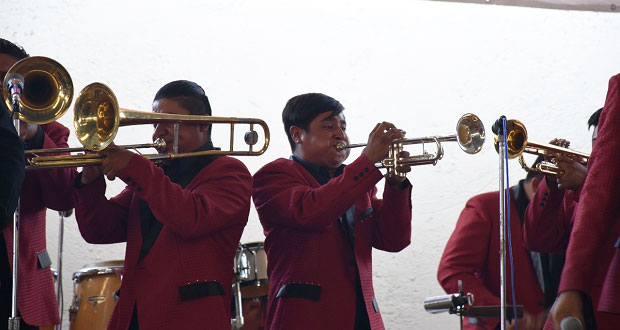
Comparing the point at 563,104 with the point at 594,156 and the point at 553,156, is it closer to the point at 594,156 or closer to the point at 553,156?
the point at 553,156

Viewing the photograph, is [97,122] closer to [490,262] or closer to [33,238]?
[33,238]

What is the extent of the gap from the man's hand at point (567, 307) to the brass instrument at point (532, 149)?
155 centimetres

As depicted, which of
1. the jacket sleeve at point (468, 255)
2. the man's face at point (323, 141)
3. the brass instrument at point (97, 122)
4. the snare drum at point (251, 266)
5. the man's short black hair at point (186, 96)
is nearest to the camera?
the brass instrument at point (97, 122)

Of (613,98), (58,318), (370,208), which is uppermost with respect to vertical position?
(613,98)

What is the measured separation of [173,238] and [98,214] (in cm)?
32

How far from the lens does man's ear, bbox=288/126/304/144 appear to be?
3930 mm

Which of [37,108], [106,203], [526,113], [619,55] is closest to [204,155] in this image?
[106,203]

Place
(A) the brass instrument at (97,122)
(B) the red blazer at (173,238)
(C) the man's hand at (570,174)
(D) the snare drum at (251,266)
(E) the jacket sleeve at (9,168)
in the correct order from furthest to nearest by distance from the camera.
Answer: (D) the snare drum at (251,266)
(C) the man's hand at (570,174)
(A) the brass instrument at (97,122)
(B) the red blazer at (173,238)
(E) the jacket sleeve at (9,168)

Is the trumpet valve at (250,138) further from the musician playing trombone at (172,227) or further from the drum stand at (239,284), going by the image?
the drum stand at (239,284)

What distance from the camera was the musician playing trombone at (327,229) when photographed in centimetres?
338

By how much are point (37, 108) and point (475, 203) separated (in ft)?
7.41

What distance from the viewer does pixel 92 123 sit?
3244mm

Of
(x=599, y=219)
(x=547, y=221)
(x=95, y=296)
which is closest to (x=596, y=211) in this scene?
(x=599, y=219)

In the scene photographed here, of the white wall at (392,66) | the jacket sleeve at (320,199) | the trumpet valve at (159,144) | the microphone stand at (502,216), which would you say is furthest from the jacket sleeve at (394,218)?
the white wall at (392,66)
